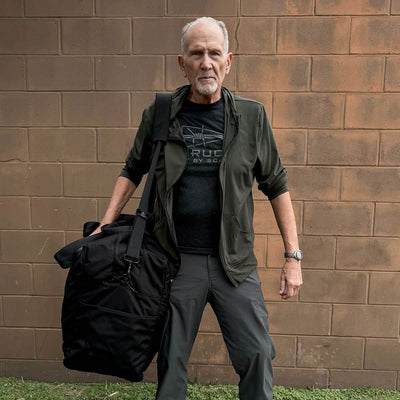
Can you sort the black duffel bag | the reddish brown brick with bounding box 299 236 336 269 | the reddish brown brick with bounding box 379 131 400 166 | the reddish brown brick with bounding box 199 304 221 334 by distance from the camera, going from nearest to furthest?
the black duffel bag → the reddish brown brick with bounding box 379 131 400 166 → the reddish brown brick with bounding box 299 236 336 269 → the reddish brown brick with bounding box 199 304 221 334

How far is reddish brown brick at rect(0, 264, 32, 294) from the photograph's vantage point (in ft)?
10.2

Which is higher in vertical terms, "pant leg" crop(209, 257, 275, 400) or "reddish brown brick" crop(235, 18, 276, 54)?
"reddish brown brick" crop(235, 18, 276, 54)

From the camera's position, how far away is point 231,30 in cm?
286

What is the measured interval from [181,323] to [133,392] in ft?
4.25

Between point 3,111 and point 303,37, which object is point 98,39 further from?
point 303,37

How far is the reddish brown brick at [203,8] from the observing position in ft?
9.32

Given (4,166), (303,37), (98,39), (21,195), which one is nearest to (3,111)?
(4,166)

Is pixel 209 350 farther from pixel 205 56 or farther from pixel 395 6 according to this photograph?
pixel 395 6

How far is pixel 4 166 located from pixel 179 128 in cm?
158

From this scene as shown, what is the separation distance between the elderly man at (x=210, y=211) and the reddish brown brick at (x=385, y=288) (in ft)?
4.11

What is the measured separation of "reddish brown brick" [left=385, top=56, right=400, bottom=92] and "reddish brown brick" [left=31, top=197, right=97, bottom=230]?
2.09 m

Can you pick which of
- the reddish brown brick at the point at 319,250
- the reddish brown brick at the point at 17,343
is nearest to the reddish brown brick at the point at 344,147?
the reddish brown brick at the point at 319,250

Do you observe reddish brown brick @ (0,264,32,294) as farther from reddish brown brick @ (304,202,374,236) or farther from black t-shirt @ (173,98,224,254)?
reddish brown brick @ (304,202,374,236)

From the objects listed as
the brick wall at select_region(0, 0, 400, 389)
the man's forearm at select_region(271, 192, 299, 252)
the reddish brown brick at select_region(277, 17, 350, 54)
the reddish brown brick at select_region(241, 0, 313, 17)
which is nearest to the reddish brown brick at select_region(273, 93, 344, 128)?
the brick wall at select_region(0, 0, 400, 389)
